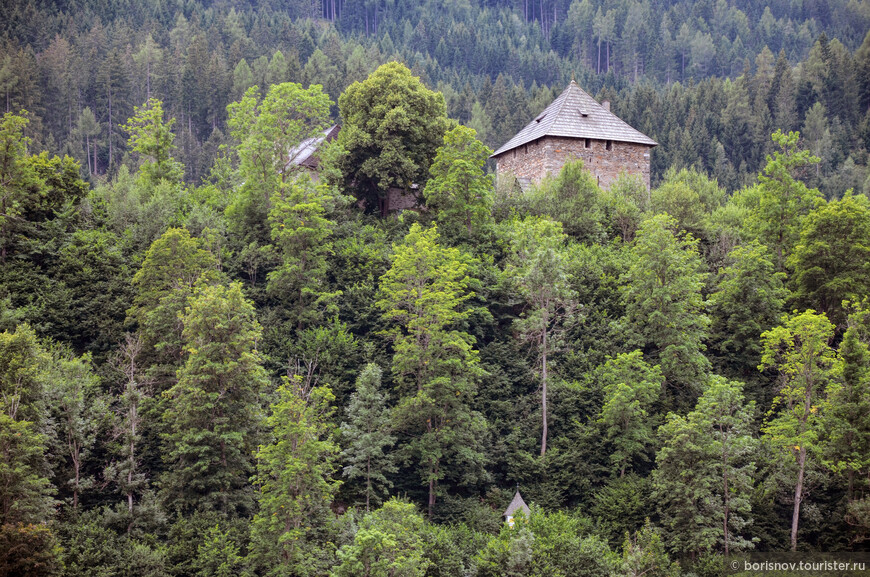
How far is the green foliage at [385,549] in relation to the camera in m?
21.3

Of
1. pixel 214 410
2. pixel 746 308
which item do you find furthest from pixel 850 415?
pixel 214 410

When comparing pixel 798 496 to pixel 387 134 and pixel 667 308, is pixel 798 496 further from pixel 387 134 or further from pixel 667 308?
pixel 387 134

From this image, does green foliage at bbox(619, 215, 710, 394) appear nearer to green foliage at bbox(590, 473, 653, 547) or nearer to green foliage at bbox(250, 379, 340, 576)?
green foliage at bbox(590, 473, 653, 547)

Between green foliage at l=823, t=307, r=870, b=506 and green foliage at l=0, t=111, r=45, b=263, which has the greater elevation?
green foliage at l=0, t=111, r=45, b=263

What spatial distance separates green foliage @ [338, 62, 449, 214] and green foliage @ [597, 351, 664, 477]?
14.6 meters

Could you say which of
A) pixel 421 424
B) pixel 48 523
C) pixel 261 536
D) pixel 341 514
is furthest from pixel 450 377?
pixel 48 523

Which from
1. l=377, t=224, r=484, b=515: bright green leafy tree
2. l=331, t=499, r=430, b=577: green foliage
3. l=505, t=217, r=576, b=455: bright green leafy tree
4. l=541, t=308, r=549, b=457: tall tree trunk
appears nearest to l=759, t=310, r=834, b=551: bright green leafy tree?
l=541, t=308, r=549, b=457: tall tree trunk

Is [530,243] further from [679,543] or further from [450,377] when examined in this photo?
[679,543]

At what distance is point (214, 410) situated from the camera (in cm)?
2464

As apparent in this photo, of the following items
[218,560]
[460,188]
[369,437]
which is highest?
[460,188]

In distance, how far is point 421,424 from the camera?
90.4 feet

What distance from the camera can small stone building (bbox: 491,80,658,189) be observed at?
42.8 metres

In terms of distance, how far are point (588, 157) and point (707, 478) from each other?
74.9 ft

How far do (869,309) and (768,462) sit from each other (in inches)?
311
